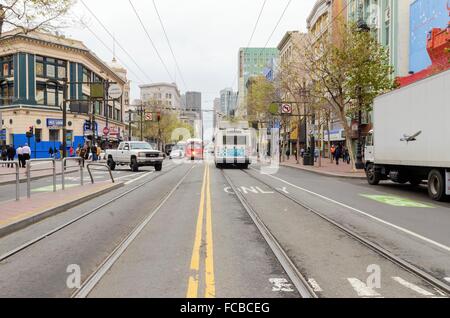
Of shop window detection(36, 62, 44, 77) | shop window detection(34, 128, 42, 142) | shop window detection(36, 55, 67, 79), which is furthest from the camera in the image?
shop window detection(36, 55, 67, 79)

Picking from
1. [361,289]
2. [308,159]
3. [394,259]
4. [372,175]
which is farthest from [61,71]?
[361,289]

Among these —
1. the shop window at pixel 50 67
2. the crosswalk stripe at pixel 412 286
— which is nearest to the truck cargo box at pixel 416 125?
the crosswalk stripe at pixel 412 286

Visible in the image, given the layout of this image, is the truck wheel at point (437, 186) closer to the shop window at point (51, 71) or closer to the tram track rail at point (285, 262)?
the tram track rail at point (285, 262)

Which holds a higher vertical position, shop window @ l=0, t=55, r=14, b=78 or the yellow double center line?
shop window @ l=0, t=55, r=14, b=78

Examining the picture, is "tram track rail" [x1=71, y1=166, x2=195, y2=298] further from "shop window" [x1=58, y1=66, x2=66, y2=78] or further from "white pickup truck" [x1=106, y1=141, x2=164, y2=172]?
"shop window" [x1=58, y1=66, x2=66, y2=78]

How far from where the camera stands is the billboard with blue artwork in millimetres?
28734

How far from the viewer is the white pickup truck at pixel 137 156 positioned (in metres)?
28.4

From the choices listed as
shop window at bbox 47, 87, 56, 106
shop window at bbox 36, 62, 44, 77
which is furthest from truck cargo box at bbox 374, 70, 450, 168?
shop window at bbox 47, 87, 56, 106

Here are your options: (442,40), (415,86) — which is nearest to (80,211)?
(415,86)

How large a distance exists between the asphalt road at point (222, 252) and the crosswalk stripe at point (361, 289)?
0.4 inches

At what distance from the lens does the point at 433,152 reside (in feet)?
45.7

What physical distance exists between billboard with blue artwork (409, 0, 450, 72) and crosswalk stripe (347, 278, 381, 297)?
28.2 m

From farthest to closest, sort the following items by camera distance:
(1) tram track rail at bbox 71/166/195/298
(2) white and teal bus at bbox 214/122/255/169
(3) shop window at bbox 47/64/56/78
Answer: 1. (3) shop window at bbox 47/64/56/78
2. (2) white and teal bus at bbox 214/122/255/169
3. (1) tram track rail at bbox 71/166/195/298

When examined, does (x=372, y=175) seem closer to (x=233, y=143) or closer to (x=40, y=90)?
(x=233, y=143)
